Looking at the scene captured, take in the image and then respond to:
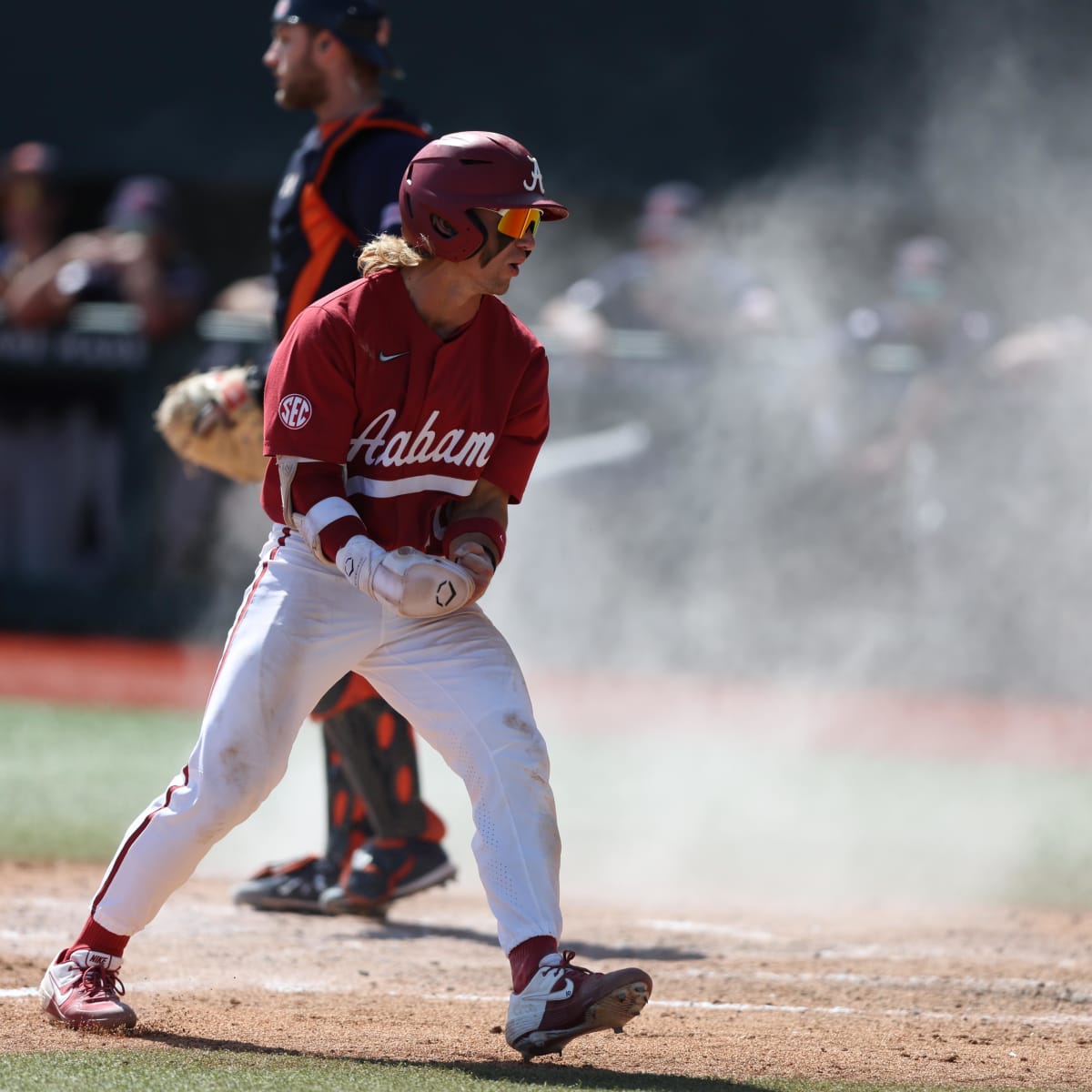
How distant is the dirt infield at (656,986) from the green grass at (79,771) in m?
0.48

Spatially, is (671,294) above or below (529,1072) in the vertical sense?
above

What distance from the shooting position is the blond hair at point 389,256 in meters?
3.46

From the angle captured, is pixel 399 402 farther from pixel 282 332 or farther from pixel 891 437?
pixel 891 437

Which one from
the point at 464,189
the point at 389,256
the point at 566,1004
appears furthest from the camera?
the point at 389,256

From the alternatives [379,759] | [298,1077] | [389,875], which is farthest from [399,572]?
[389,875]

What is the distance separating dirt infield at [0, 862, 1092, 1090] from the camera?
340cm

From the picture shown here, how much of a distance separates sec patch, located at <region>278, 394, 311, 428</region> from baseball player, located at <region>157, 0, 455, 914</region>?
115 centimetres

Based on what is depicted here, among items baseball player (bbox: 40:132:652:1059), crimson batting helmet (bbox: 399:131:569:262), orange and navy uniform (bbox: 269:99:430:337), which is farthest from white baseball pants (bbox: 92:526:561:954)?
orange and navy uniform (bbox: 269:99:430:337)

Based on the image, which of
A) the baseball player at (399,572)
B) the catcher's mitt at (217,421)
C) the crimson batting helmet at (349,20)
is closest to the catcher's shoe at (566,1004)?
the baseball player at (399,572)

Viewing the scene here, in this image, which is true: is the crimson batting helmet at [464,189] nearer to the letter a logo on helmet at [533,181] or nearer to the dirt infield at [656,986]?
the letter a logo on helmet at [533,181]

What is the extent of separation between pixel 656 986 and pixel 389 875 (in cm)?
87

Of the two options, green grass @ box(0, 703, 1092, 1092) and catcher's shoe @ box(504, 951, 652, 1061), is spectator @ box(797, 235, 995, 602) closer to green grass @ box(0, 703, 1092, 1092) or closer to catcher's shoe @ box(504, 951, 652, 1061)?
green grass @ box(0, 703, 1092, 1092)

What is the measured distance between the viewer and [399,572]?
3293mm

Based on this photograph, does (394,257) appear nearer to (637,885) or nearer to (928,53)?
(637,885)
